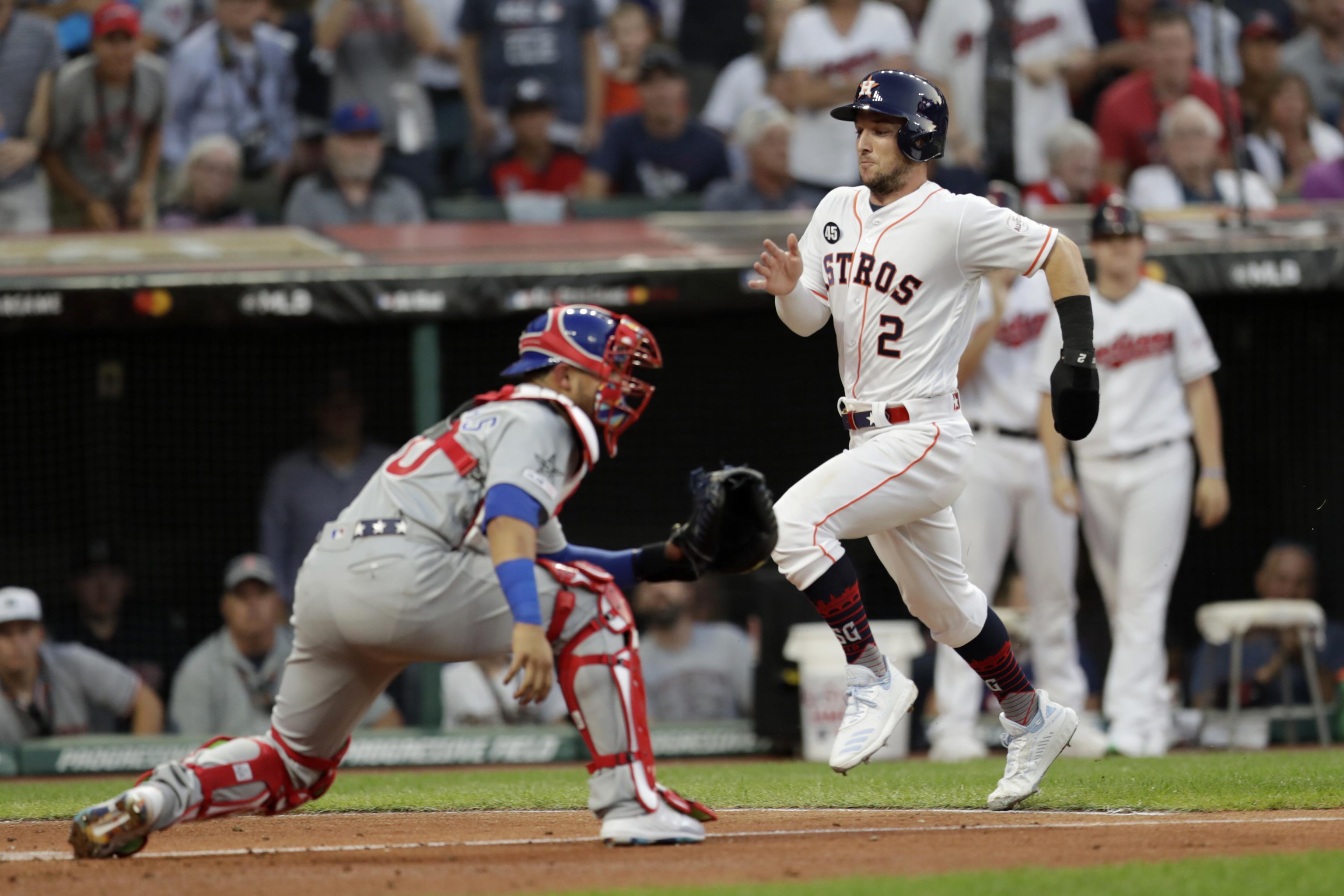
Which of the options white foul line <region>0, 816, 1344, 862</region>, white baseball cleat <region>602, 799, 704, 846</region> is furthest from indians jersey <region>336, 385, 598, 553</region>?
white foul line <region>0, 816, 1344, 862</region>

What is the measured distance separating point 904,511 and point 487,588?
131 centimetres

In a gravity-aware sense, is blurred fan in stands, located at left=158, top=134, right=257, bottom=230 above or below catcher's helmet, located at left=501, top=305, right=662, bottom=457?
above

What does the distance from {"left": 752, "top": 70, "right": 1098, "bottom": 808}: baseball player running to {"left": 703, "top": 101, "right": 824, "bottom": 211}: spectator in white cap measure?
4.44m

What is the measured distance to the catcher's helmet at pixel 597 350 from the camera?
376 centimetres

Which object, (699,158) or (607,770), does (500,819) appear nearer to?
(607,770)

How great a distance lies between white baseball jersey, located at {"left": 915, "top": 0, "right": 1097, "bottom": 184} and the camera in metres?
9.63

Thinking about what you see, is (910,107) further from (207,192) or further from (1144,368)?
(207,192)

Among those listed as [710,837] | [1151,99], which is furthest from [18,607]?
[1151,99]

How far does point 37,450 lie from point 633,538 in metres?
3.35

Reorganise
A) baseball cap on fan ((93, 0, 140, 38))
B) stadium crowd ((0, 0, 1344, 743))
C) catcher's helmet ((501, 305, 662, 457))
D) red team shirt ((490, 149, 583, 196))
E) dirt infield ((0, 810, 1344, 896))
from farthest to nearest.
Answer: red team shirt ((490, 149, 583, 196)) < baseball cap on fan ((93, 0, 140, 38)) < stadium crowd ((0, 0, 1344, 743)) < catcher's helmet ((501, 305, 662, 457)) < dirt infield ((0, 810, 1344, 896))

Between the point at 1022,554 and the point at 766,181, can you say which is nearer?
the point at 1022,554

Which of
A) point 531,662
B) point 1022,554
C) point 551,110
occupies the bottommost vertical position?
point 1022,554

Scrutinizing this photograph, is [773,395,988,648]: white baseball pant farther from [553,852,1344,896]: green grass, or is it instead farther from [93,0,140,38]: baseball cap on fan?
[93,0,140,38]: baseball cap on fan

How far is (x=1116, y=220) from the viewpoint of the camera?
7.04 m
